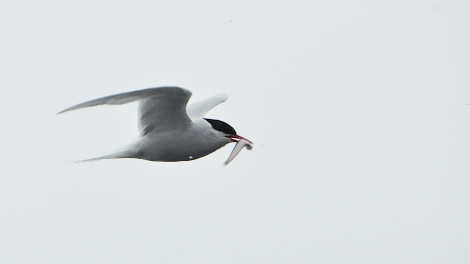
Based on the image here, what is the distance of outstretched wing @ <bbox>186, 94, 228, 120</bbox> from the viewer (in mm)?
17391

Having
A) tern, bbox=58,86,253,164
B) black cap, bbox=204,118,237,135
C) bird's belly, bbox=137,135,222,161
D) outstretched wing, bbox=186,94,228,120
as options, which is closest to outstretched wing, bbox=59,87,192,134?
tern, bbox=58,86,253,164

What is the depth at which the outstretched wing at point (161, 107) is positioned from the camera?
14.6m

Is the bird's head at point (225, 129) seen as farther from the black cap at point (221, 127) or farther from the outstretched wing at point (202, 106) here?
the outstretched wing at point (202, 106)

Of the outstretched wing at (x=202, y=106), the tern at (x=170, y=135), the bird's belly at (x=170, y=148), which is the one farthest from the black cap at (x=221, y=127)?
the outstretched wing at (x=202, y=106)

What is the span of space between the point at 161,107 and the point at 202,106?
2.60 meters

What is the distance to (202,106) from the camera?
17.8 m

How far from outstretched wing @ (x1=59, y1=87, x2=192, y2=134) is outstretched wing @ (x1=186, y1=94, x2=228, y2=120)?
65.2 inches

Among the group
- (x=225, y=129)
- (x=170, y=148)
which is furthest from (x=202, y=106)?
(x=170, y=148)

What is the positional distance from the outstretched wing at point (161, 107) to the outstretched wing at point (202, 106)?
1656 mm

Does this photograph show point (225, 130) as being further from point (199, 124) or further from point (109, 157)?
point (109, 157)

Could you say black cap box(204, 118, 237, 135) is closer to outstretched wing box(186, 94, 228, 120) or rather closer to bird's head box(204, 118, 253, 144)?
bird's head box(204, 118, 253, 144)

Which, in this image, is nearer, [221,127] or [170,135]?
[170,135]

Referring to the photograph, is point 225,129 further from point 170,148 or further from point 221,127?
point 170,148

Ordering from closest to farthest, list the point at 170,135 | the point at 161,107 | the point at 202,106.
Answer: the point at 161,107 → the point at 170,135 → the point at 202,106
